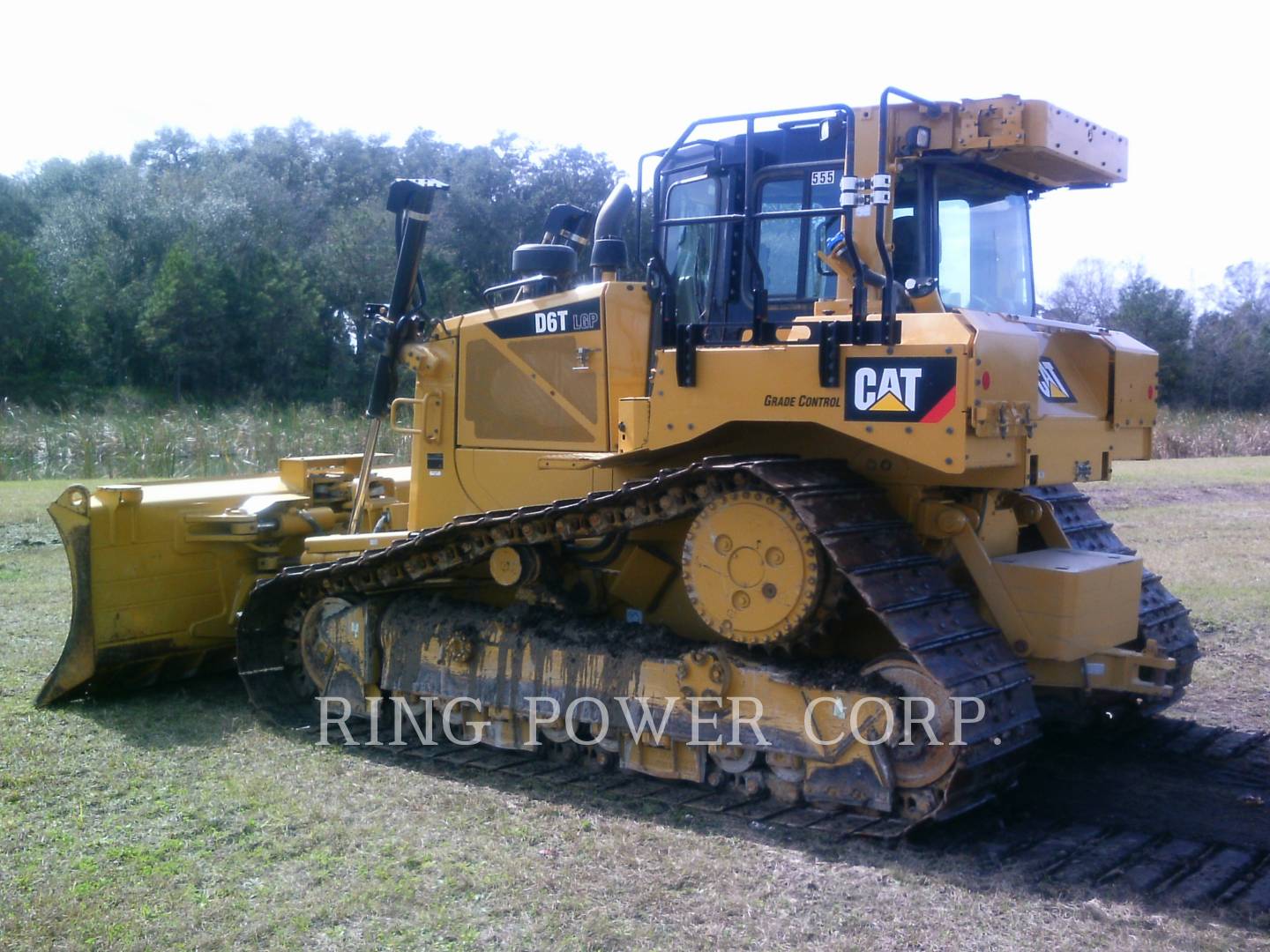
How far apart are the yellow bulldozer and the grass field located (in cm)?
51

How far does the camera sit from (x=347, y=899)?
4430mm

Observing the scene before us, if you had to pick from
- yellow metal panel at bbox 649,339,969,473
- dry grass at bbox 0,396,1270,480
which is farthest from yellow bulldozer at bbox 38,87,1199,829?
dry grass at bbox 0,396,1270,480

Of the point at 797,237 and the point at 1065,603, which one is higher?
the point at 797,237

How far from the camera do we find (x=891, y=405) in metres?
4.93

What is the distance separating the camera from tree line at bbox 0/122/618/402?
3566 centimetres

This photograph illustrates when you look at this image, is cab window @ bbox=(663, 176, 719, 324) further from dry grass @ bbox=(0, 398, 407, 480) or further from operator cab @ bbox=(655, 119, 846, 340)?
dry grass @ bbox=(0, 398, 407, 480)

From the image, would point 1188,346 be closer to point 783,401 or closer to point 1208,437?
point 1208,437

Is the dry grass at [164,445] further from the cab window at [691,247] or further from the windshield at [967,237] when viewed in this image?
the windshield at [967,237]

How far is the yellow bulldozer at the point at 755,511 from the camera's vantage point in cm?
502

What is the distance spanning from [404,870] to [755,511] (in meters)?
2.02

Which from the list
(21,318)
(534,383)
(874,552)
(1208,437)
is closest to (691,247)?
(534,383)

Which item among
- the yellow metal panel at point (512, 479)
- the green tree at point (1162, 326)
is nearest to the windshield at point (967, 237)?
the yellow metal panel at point (512, 479)

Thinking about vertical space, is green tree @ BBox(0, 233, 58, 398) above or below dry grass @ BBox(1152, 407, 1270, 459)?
above

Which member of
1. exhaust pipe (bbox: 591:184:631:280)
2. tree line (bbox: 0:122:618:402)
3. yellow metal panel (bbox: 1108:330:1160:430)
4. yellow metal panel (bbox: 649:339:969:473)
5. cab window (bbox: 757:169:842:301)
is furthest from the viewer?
tree line (bbox: 0:122:618:402)
